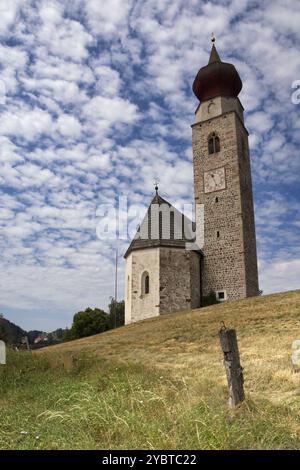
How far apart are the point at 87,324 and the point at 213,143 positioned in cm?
1922

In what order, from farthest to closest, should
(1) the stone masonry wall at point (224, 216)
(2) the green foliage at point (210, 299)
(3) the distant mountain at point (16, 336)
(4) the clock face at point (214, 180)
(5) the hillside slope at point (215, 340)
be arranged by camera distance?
(4) the clock face at point (214, 180)
(2) the green foliage at point (210, 299)
(1) the stone masonry wall at point (224, 216)
(3) the distant mountain at point (16, 336)
(5) the hillside slope at point (215, 340)

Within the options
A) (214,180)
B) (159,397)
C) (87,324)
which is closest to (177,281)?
(214,180)

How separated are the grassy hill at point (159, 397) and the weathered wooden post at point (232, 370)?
0.19 metres

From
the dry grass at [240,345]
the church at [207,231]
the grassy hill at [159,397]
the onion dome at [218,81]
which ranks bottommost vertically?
the grassy hill at [159,397]

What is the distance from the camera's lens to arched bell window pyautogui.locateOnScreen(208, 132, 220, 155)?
30.7 m

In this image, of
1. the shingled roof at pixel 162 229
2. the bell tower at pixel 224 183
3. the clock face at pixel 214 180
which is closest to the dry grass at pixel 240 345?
the bell tower at pixel 224 183

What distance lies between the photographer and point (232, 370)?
552cm

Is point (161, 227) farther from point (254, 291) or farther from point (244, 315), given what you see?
point (244, 315)

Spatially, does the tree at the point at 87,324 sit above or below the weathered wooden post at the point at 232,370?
above

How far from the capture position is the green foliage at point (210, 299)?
27.4 m

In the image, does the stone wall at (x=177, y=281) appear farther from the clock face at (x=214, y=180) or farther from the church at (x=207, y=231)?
the clock face at (x=214, y=180)

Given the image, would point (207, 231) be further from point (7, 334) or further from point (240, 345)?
point (240, 345)
